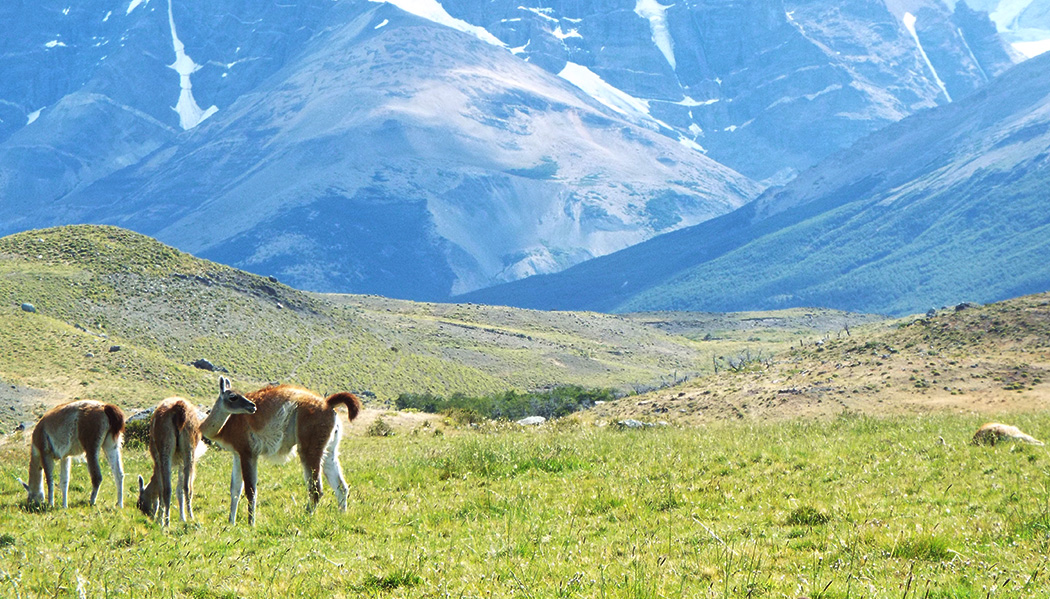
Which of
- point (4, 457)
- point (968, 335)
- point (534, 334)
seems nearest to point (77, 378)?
point (4, 457)

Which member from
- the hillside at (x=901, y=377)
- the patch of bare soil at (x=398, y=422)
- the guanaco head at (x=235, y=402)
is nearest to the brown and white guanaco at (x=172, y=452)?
the guanaco head at (x=235, y=402)

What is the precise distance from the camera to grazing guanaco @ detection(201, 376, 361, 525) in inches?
518

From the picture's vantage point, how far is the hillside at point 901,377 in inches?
1565

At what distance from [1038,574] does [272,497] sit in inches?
461

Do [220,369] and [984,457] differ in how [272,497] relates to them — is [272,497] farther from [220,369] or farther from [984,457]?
[220,369]

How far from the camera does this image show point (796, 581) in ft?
27.5

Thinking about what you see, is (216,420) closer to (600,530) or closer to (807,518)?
(600,530)

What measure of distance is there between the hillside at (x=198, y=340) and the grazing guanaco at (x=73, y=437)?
40815mm

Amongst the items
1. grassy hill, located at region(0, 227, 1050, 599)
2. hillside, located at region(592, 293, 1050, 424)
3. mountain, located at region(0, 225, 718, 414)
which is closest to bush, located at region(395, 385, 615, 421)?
mountain, located at region(0, 225, 718, 414)

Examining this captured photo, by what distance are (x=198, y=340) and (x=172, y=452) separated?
69.6 metres

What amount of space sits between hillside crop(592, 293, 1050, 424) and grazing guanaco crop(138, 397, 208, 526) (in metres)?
29.0

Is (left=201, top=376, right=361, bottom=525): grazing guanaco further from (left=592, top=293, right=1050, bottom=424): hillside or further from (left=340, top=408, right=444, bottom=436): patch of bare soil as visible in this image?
(left=592, top=293, right=1050, bottom=424): hillside

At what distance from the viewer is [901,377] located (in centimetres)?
4422

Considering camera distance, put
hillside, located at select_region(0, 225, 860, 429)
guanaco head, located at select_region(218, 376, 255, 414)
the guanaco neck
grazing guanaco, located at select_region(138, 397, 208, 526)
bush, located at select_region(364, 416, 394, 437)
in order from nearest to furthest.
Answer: guanaco head, located at select_region(218, 376, 255, 414) → the guanaco neck → grazing guanaco, located at select_region(138, 397, 208, 526) → bush, located at select_region(364, 416, 394, 437) → hillside, located at select_region(0, 225, 860, 429)
